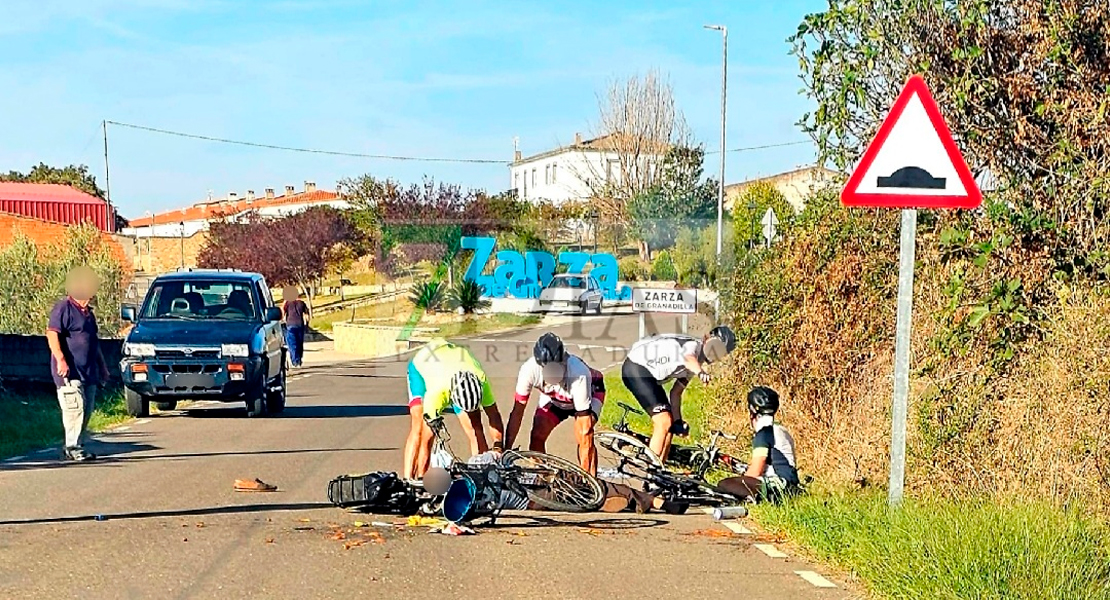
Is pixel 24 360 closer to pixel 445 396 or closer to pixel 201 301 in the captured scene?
pixel 201 301

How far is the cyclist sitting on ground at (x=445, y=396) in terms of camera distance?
30.4 ft

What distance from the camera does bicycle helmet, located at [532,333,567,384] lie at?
995 cm

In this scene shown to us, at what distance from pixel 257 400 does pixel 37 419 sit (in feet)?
9.21

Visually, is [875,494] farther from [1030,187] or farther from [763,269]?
[763,269]

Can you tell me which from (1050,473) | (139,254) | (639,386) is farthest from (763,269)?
(139,254)

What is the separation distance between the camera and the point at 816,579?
7.24 metres

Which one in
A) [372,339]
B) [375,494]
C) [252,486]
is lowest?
[372,339]

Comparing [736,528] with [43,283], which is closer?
[736,528]

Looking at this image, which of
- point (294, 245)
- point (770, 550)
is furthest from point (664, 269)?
point (770, 550)

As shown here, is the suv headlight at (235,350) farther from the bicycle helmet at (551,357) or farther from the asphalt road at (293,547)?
the bicycle helmet at (551,357)

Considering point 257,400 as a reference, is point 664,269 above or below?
above

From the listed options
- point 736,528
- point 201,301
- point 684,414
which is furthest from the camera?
point 201,301

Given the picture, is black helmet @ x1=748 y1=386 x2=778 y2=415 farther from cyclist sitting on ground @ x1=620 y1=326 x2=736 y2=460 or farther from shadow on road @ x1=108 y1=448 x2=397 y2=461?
shadow on road @ x1=108 y1=448 x2=397 y2=461

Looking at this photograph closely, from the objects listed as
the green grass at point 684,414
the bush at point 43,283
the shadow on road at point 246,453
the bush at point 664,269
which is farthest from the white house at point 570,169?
the shadow on road at point 246,453
